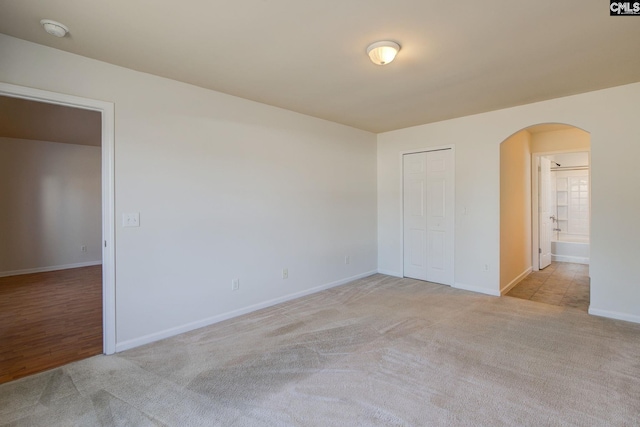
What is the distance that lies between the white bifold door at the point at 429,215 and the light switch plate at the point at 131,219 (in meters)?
3.89

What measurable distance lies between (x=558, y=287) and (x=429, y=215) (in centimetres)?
216

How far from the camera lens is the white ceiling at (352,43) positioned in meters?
1.88

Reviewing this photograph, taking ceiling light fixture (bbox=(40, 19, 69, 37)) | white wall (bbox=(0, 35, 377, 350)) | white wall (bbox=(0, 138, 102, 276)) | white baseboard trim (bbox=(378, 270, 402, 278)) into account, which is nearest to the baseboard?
white baseboard trim (bbox=(378, 270, 402, 278))

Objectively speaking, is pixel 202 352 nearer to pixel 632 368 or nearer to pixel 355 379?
pixel 355 379

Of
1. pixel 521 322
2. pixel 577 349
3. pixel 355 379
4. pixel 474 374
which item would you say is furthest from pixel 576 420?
pixel 521 322

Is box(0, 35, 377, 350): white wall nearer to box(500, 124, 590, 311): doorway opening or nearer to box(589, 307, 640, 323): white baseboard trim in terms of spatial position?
box(500, 124, 590, 311): doorway opening

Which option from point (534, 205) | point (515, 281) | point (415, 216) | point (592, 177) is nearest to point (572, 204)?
point (534, 205)

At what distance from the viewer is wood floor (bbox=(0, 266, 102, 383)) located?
2568 millimetres

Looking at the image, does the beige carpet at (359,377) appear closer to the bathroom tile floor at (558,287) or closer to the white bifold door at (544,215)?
the bathroom tile floor at (558,287)

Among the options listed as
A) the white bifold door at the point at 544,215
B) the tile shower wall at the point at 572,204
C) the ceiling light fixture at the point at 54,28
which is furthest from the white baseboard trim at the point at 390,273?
the ceiling light fixture at the point at 54,28

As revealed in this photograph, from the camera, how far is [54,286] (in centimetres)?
487

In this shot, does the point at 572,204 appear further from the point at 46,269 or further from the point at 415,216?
the point at 46,269

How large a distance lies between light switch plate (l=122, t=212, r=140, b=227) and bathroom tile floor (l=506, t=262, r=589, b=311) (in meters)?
4.68

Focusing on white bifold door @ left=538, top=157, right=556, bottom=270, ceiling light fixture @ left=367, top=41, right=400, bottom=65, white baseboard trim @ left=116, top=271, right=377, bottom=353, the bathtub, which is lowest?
white baseboard trim @ left=116, top=271, right=377, bottom=353
